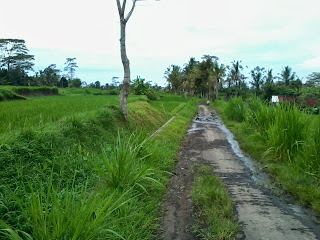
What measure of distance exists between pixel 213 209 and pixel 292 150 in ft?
11.7

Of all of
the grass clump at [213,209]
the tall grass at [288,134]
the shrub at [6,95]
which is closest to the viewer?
the grass clump at [213,209]

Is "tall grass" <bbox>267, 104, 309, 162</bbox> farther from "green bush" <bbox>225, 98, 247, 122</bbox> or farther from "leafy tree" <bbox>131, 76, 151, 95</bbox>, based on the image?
"leafy tree" <bbox>131, 76, 151, 95</bbox>

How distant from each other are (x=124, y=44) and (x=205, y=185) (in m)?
5.91

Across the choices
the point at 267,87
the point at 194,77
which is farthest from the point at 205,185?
the point at 194,77

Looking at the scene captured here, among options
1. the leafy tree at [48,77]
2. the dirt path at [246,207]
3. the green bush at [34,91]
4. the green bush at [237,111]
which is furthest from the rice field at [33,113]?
the leafy tree at [48,77]

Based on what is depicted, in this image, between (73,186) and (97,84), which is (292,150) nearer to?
(73,186)

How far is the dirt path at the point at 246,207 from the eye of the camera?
11.7ft

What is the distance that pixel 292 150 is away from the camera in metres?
6.64

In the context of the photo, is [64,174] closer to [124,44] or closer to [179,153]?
[179,153]

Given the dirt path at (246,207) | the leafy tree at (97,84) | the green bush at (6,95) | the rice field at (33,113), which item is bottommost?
the dirt path at (246,207)

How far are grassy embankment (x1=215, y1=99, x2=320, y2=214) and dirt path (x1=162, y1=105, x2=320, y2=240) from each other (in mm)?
332

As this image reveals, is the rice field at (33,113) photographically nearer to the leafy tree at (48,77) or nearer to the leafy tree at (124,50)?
the leafy tree at (124,50)

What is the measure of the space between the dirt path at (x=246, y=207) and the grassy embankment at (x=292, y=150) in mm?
332

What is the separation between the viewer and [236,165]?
6.98 meters
